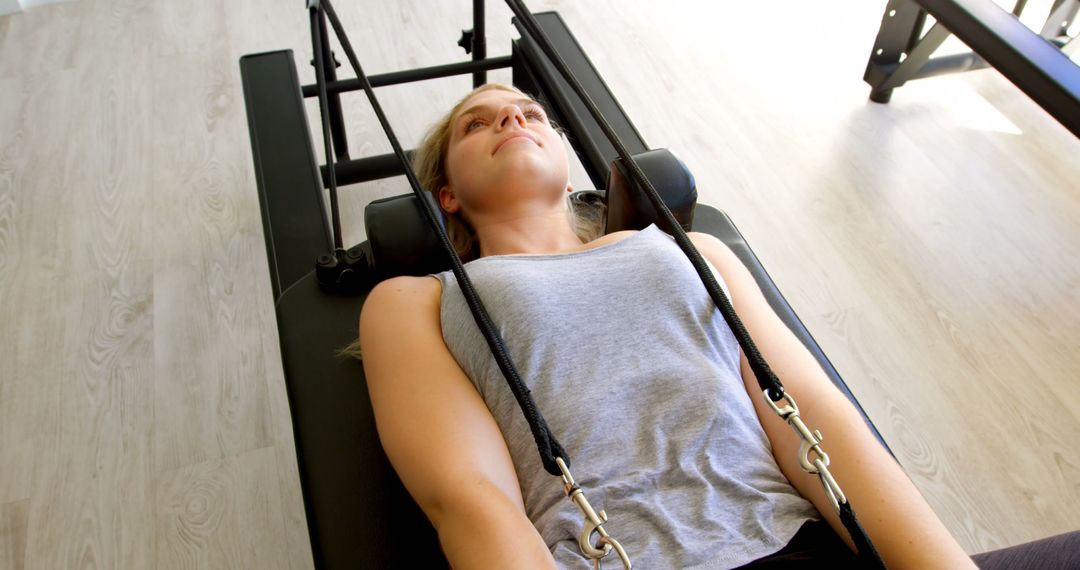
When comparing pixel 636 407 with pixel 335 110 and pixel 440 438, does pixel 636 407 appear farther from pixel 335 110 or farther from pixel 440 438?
pixel 335 110

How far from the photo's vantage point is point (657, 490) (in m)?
0.97

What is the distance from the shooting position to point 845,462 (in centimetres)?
98

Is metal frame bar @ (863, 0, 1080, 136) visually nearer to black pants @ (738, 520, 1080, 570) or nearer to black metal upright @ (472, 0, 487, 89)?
black pants @ (738, 520, 1080, 570)

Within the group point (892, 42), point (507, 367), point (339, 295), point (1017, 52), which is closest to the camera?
point (507, 367)

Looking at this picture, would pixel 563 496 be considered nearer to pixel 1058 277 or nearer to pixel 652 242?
pixel 652 242

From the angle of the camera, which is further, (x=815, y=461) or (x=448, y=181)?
(x=448, y=181)

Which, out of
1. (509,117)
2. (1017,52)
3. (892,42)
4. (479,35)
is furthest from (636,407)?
(892,42)

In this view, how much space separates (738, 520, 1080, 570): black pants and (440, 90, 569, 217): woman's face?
1.96 feet

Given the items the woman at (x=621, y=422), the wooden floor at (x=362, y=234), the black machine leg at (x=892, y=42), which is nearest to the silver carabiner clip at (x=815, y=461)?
the woman at (x=621, y=422)

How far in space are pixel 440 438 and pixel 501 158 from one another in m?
0.46

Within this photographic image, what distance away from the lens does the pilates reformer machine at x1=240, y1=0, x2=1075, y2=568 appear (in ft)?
3.58

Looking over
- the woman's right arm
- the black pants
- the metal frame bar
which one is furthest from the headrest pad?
the black pants

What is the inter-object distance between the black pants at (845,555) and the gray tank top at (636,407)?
0.01 meters

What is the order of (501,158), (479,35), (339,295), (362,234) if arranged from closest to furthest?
(501,158), (339,295), (479,35), (362,234)
